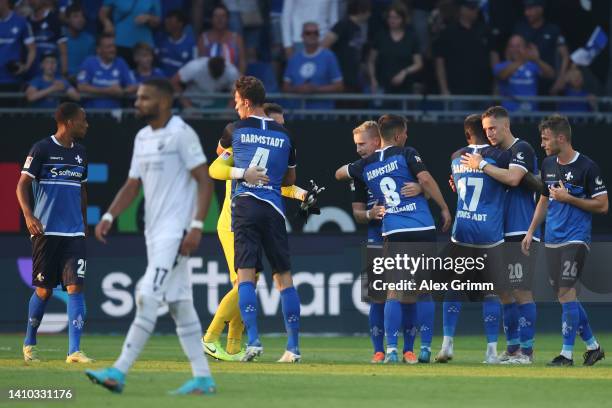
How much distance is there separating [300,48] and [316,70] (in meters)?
0.82

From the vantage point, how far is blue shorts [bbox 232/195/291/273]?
13.2 meters

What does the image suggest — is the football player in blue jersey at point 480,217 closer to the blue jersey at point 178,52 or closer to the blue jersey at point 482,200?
the blue jersey at point 482,200

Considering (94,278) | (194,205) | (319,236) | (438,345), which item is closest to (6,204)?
(94,278)

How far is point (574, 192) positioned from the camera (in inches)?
544

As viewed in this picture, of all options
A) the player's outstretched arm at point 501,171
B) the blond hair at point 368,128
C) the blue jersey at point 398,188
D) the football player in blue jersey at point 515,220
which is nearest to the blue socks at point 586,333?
the football player in blue jersey at point 515,220

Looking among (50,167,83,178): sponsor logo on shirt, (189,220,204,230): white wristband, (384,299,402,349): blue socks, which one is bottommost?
(384,299,402,349): blue socks

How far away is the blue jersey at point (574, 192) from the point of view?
1377cm

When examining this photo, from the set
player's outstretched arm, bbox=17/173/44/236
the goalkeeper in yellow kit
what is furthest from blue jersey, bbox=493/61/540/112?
player's outstretched arm, bbox=17/173/44/236

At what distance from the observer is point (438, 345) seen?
1731 cm

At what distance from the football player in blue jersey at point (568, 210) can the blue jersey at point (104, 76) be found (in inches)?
331

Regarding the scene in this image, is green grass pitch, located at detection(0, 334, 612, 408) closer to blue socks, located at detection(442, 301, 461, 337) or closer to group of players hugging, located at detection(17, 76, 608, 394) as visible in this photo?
blue socks, located at detection(442, 301, 461, 337)

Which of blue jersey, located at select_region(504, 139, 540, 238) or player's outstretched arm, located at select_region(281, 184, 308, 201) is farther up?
player's outstretched arm, located at select_region(281, 184, 308, 201)

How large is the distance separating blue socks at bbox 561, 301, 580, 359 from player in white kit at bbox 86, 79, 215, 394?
4.73 m

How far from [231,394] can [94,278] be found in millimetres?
9431
